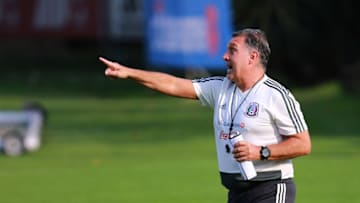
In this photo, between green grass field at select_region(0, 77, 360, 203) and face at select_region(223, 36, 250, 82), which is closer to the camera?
face at select_region(223, 36, 250, 82)

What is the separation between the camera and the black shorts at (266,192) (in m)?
8.00

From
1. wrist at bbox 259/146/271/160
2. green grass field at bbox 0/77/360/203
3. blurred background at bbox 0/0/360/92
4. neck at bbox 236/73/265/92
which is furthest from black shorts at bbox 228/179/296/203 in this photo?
blurred background at bbox 0/0/360/92

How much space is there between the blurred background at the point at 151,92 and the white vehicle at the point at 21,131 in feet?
0.71

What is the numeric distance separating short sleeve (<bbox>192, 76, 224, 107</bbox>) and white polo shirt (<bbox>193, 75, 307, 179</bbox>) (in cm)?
28

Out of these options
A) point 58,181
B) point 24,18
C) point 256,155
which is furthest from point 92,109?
point 256,155

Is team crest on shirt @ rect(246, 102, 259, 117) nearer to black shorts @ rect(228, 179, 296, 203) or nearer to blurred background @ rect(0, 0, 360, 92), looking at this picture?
black shorts @ rect(228, 179, 296, 203)

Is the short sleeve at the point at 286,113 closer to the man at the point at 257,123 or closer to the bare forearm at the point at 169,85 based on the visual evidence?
the man at the point at 257,123

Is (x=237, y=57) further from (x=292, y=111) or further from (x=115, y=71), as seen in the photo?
(x=115, y=71)

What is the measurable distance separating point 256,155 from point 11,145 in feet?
46.0

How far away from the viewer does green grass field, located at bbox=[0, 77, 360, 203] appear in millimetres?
15562

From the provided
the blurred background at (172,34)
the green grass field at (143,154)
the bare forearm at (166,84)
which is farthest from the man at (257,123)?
the blurred background at (172,34)

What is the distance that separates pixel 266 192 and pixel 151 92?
28.5m

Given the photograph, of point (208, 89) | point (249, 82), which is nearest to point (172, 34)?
point (208, 89)

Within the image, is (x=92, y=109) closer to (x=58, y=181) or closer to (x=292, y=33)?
(x=292, y=33)
